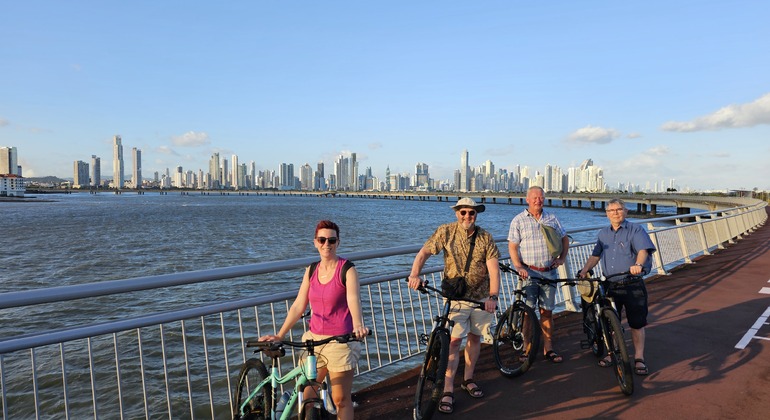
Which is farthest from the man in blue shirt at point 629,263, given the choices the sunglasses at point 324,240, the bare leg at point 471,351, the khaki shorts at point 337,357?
the sunglasses at point 324,240

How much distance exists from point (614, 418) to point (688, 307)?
18.0ft

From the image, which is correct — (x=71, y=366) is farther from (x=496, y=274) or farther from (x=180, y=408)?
(x=496, y=274)

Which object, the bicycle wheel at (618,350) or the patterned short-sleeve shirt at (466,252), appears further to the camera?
the bicycle wheel at (618,350)

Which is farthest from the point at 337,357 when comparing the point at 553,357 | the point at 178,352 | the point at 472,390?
the point at 178,352

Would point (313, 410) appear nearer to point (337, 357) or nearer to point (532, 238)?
point (337, 357)

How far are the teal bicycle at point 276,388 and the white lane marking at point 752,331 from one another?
244 inches

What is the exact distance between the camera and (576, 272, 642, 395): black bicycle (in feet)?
16.2

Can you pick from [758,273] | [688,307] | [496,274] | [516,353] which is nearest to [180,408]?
[516,353]

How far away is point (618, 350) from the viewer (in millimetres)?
5035

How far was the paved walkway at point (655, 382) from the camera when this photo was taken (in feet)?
15.1

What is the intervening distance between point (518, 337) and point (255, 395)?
3.26 m

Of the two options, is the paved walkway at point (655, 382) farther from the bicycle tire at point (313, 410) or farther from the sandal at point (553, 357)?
the bicycle tire at point (313, 410)

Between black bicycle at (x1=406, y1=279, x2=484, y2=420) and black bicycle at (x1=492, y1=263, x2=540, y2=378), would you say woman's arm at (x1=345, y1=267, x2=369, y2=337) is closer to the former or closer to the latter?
black bicycle at (x1=406, y1=279, x2=484, y2=420)

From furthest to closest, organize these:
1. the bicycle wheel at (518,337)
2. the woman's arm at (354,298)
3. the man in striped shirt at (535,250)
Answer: the man in striped shirt at (535,250)
the bicycle wheel at (518,337)
the woman's arm at (354,298)
